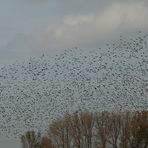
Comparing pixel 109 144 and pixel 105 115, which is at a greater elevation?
pixel 105 115

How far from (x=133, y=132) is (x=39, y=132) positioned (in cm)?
4021

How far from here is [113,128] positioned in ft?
241

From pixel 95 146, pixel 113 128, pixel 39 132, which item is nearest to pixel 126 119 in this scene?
pixel 113 128

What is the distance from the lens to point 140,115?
2518 inches

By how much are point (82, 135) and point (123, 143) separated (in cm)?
1307

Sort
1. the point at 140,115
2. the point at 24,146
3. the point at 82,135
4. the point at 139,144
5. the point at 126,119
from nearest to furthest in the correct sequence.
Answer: the point at 139,144
the point at 140,115
the point at 126,119
the point at 82,135
the point at 24,146

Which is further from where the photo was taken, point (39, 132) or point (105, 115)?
point (39, 132)

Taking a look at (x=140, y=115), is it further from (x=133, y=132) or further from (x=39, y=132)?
(x=39, y=132)

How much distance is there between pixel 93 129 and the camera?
258 feet

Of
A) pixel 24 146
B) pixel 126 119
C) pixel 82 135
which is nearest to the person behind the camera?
pixel 126 119

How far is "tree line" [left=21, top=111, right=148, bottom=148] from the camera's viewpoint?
224 ft

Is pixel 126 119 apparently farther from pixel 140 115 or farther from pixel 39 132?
pixel 39 132

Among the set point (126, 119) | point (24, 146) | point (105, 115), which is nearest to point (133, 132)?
point (126, 119)

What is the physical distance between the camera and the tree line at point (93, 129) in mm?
68344
